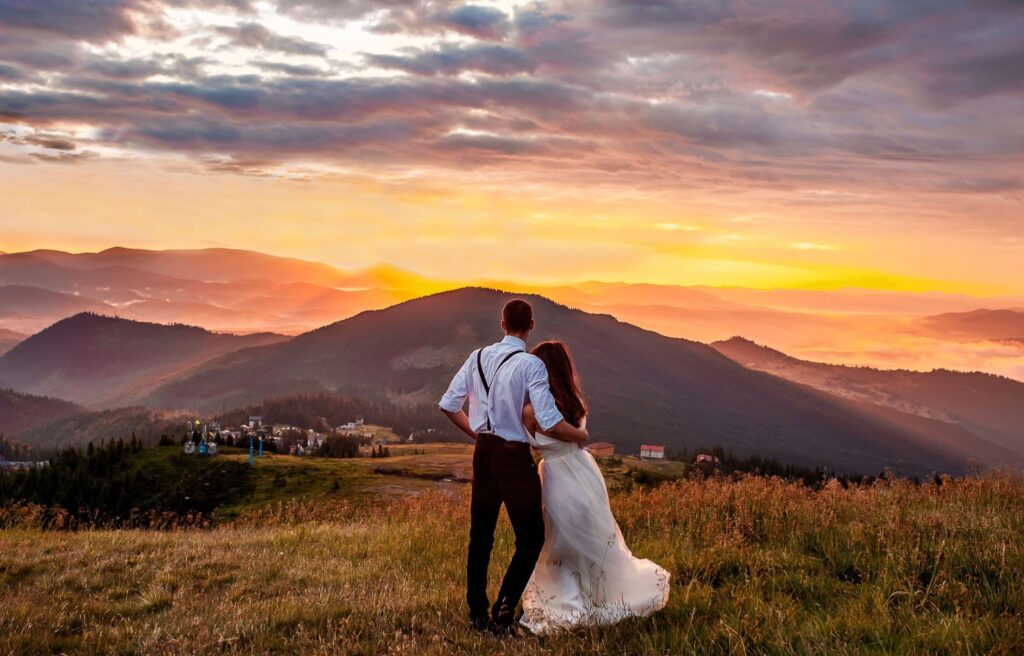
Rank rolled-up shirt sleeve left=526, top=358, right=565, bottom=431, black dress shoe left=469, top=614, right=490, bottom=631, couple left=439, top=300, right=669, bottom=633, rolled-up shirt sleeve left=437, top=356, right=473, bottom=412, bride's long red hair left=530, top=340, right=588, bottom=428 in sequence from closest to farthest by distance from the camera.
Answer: rolled-up shirt sleeve left=526, top=358, right=565, bottom=431 < couple left=439, top=300, right=669, bottom=633 < bride's long red hair left=530, top=340, right=588, bottom=428 < black dress shoe left=469, top=614, right=490, bottom=631 < rolled-up shirt sleeve left=437, top=356, right=473, bottom=412

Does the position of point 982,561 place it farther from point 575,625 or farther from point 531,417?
point 531,417

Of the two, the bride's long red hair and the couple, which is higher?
the bride's long red hair

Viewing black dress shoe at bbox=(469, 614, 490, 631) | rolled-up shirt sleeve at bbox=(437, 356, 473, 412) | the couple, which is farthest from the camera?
rolled-up shirt sleeve at bbox=(437, 356, 473, 412)

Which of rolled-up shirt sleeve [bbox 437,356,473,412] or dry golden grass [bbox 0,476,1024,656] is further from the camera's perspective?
rolled-up shirt sleeve [bbox 437,356,473,412]

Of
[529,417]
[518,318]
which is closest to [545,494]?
[529,417]

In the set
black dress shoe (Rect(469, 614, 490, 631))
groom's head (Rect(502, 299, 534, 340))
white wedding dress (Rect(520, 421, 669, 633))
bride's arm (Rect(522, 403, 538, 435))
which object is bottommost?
black dress shoe (Rect(469, 614, 490, 631))

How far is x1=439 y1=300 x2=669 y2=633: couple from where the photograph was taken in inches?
320

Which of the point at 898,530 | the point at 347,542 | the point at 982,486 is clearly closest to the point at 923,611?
the point at 898,530

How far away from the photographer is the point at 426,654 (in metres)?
7.33

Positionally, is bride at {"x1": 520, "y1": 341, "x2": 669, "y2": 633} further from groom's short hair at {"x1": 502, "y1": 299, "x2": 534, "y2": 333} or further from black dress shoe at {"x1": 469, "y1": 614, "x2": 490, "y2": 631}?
black dress shoe at {"x1": 469, "y1": 614, "x2": 490, "y2": 631}

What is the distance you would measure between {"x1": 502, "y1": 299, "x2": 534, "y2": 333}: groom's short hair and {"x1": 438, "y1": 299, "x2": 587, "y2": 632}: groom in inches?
0.4

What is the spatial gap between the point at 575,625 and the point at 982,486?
9.95 m

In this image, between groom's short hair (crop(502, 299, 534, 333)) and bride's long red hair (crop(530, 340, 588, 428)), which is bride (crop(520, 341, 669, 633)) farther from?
groom's short hair (crop(502, 299, 534, 333))

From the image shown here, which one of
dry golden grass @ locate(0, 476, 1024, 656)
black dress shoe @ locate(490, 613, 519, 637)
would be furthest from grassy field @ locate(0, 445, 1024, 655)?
black dress shoe @ locate(490, 613, 519, 637)
